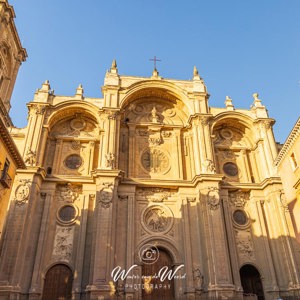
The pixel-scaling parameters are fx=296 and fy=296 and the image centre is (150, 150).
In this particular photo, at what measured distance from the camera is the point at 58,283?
18.8 m

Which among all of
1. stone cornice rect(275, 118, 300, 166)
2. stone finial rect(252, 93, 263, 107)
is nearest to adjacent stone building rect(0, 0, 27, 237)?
stone cornice rect(275, 118, 300, 166)

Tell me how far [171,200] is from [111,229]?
5.48m

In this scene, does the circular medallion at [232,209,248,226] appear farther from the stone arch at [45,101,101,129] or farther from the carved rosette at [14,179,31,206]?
the carved rosette at [14,179,31,206]

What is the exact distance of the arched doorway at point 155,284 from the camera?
755 inches

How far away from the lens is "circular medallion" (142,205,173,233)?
69.9ft

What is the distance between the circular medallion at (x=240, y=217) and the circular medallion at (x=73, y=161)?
12.6 metres

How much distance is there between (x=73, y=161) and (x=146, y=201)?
21.6 ft

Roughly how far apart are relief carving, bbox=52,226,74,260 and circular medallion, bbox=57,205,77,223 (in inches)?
22.5

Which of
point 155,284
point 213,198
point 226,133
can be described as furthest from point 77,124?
point 155,284

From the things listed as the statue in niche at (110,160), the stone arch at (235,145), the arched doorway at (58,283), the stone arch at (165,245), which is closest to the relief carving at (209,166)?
the stone arch at (235,145)

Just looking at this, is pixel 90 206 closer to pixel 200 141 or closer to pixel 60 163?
pixel 60 163

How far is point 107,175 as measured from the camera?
20.5 metres

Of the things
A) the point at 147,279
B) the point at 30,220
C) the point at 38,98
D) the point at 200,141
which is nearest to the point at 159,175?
the point at 200,141

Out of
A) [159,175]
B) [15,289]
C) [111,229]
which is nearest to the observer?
[15,289]
